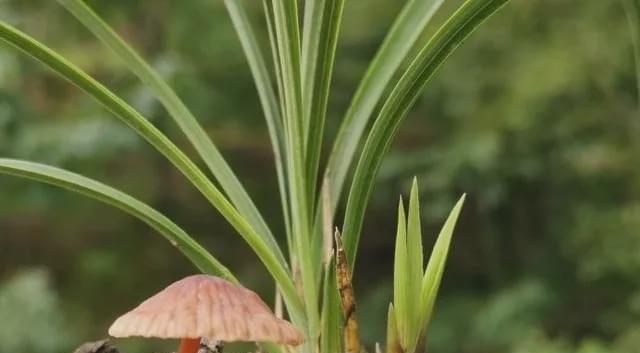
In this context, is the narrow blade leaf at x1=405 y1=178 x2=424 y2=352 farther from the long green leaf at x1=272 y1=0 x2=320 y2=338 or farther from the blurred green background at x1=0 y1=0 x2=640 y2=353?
the blurred green background at x1=0 y1=0 x2=640 y2=353

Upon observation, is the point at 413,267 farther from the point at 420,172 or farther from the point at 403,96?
the point at 420,172

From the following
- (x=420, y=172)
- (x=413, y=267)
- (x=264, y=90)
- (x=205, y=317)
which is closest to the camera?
(x=205, y=317)

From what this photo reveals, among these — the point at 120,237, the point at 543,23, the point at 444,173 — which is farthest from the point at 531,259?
the point at 120,237

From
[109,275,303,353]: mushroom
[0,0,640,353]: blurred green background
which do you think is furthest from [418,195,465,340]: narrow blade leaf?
[0,0,640,353]: blurred green background

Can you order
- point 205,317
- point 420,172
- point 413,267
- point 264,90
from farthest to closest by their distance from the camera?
point 420,172 → point 264,90 → point 413,267 → point 205,317

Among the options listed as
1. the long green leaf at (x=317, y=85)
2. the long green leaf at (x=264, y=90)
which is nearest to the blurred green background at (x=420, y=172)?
the long green leaf at (x=264, y=90)

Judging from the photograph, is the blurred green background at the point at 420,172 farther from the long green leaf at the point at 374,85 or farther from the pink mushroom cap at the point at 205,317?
the pink mushroom cap at the point at 205,317

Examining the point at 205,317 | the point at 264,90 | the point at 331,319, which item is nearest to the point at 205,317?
the point at 205,317
